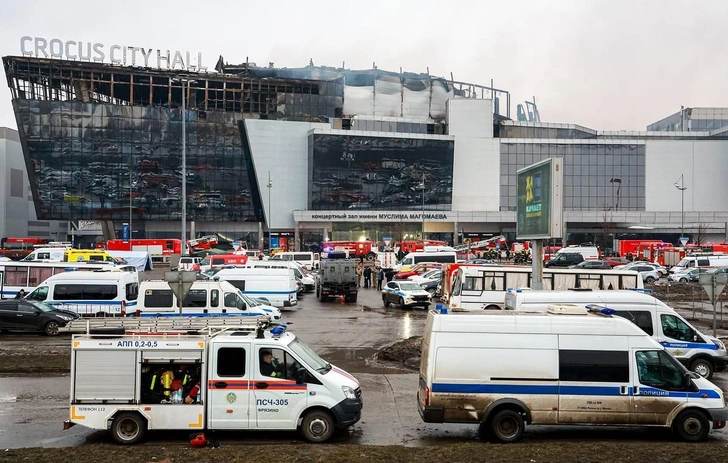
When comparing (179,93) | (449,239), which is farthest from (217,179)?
(449,239)

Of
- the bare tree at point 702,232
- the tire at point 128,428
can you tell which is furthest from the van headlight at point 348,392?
the bare tree at point 702,232

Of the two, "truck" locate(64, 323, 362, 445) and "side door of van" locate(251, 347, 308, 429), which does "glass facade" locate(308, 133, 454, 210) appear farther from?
"side door of van" locate(251, 347, 308, 429)

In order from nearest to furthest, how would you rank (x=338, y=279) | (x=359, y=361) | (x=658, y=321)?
1. (x=658, y=321)
2. (x=359, y=361)
3. (x=338, y=279)

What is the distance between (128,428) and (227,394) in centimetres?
170

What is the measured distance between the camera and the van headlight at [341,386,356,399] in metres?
11.8

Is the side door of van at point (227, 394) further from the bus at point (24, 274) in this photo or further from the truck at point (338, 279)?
the truck at point (338, 279)

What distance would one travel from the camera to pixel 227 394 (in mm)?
11562

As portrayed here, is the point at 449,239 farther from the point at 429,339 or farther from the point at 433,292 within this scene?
the point at 429,339

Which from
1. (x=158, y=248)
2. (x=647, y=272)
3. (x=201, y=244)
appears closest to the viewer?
(x=647, y=272)

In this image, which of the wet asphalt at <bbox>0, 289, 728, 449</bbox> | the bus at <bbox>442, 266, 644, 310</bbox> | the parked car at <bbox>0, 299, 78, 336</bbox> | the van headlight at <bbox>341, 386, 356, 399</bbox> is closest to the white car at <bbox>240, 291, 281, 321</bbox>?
the wet asphalt at <bbox>0, 289, 728, 449</bbox>

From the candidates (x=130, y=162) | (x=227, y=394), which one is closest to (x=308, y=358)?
(x=227, y=394)

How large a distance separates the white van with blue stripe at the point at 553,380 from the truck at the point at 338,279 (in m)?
28.5

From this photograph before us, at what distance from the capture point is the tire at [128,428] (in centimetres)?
1140

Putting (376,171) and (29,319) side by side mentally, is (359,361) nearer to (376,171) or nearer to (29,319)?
(29,319)
